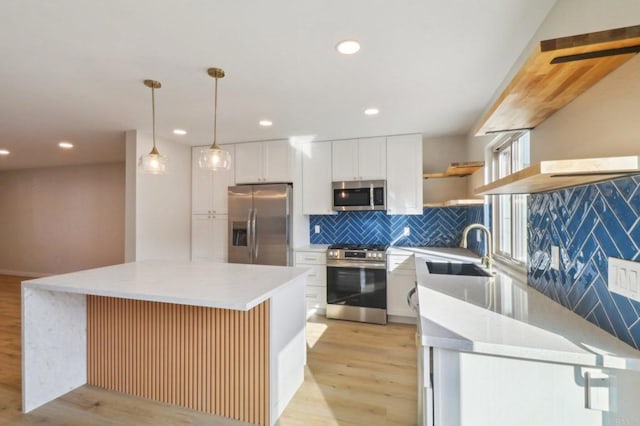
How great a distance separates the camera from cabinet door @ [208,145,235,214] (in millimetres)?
4184

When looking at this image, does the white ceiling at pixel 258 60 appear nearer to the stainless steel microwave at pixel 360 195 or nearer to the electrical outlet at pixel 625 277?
the stainless steel microwave at pixel 360 195

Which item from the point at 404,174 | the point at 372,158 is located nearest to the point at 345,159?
the point at 372,158

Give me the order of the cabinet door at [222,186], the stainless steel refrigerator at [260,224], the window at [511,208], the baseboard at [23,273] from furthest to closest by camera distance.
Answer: the baseboard at [23,273] → the cabinet door at [222,186] → the stainless steel refrigerator at [260,224] → the window at [511,208]

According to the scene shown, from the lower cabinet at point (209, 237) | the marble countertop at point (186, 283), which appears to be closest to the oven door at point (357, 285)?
the marble countertop at point (186, 283)

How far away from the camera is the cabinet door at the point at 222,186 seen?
13.7 feet

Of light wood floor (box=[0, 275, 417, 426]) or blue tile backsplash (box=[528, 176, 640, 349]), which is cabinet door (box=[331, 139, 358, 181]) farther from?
blue tile backsplash (box=[528, 176, 640, 349])

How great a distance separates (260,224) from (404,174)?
77.0 inches

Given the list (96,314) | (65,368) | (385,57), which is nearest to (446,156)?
(385,57)

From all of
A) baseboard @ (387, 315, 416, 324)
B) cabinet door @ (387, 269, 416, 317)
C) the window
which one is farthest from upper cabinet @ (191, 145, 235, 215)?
the window

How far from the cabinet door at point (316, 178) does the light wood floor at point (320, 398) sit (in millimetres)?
1708

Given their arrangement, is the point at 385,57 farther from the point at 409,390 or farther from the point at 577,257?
the point at 409,390

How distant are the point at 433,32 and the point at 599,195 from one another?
1151 mm

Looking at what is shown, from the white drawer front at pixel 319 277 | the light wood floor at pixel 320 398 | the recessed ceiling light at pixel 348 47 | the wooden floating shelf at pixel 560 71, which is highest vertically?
the recessed ceiling light at pixel 348 47

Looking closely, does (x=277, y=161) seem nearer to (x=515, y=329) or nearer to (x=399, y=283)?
(x=399, y=283)
